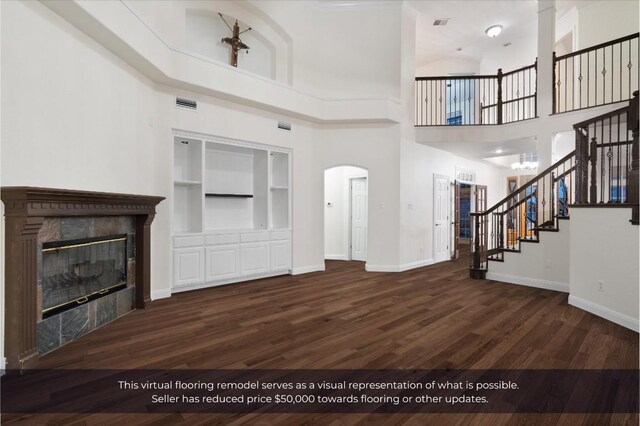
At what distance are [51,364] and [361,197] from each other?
269 inches

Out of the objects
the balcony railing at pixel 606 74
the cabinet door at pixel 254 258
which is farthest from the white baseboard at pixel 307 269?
the balcony railing at pixel 606 74

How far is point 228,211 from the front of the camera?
5922 millimetres

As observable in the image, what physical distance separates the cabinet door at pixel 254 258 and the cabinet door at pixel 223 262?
0.33 feet

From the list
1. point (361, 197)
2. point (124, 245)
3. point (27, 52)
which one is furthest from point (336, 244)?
point (27, 52)

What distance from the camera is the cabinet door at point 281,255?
606cm

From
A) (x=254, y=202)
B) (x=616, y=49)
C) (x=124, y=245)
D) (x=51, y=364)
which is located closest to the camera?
(x=51, y=364)

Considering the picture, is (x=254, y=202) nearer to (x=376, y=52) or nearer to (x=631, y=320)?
(x=376, y=52)

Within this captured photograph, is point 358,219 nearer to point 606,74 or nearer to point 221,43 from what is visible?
point 221,43

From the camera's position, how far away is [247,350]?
114 inches

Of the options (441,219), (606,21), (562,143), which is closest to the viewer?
(606,21)

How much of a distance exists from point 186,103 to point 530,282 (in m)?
6.64

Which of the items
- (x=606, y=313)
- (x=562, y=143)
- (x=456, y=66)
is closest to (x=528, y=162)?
(x=562, y=143)

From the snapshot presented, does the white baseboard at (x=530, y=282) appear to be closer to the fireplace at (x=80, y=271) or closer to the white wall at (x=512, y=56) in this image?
the fireplace at (x=80, y=271)

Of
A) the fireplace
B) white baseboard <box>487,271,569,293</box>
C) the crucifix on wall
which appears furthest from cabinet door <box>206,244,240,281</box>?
white baseboard <box>487,271,569,293</box>
